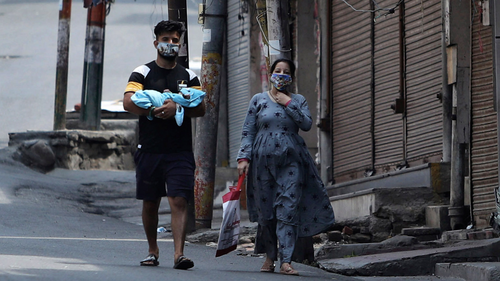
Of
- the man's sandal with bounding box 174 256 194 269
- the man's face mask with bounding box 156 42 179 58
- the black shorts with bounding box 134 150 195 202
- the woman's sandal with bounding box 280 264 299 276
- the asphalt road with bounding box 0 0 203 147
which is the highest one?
the asphalt road with bounding box 0 0 203 147

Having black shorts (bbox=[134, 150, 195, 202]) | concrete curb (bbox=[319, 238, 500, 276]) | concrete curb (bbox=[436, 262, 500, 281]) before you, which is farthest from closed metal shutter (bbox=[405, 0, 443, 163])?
black shorts (bbox=[134, 150, 195, 202])

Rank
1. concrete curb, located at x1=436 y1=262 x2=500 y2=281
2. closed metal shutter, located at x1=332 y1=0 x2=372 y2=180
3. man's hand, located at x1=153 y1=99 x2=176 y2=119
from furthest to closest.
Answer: closed metal shutter, located at x1=332 y1=0 x2=372 y2=180, man's hand, located at x1=153 y1=99 x2=176 y2=119, concrete curb, located at x1=436 y1=262 x2=500 y2=281

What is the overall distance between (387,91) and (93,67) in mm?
8726

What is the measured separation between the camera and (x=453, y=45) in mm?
9891

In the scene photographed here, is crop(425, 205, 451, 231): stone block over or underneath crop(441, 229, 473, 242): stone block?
over

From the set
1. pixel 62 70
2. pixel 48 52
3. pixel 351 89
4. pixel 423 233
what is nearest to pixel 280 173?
pixel 423 233

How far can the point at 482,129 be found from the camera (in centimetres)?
966

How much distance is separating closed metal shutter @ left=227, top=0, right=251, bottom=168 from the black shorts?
9763mm

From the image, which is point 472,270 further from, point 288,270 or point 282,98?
point 282,98

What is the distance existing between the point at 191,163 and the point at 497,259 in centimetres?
278

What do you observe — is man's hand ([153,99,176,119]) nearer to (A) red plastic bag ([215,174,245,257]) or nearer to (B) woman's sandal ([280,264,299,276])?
(A) red plastic bag ([215,174,245,257])

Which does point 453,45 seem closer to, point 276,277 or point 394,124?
point 394,124

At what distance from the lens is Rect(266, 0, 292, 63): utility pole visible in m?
9.48

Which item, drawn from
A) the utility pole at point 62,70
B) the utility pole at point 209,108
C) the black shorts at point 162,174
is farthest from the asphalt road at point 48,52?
the black shorts at point 162,174
